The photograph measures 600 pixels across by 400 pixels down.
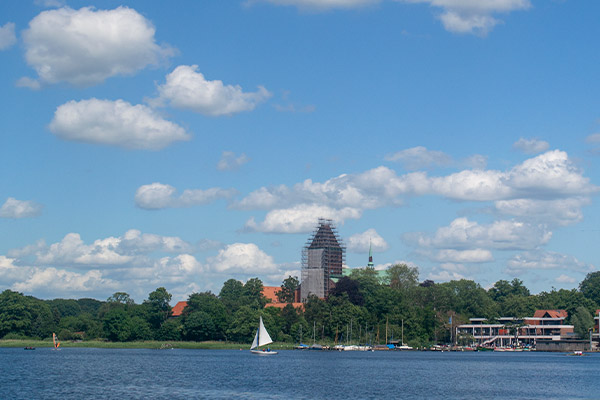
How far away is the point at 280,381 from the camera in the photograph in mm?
82000

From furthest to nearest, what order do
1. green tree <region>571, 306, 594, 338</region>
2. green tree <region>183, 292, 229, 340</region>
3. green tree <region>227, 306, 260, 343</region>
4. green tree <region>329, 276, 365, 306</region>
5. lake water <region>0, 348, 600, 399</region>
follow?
green tree <region>329, 276, 365, 306</region>
green tree <region>571, 306, 594, 338</region>
green tree <region>227, 306, 260, 343</region>
green tree <region>183, 292, 229, 340</region>
lake water <region>0, 348, 600, 399</region>

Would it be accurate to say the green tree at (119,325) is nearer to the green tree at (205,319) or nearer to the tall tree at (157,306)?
the tall tree at (157,306)

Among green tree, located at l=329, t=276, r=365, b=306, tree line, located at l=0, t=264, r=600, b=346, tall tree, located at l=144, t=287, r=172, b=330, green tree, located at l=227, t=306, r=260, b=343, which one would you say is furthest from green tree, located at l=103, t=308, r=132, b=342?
green tree, located at l=329, t=276, r=365, b=306

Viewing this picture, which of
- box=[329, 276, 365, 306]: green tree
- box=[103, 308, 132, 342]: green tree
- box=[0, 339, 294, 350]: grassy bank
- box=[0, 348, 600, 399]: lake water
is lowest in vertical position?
box=[0, 348, 600, 399]: lake water

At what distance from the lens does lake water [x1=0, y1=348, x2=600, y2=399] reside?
68438 mm

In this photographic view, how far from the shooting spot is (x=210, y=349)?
173 meters

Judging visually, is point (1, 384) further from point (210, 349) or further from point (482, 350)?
point (482, 350)

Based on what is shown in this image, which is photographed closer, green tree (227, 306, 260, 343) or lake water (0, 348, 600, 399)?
lake water (0, 348, 600, 399)

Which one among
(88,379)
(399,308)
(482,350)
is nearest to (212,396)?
(88,379)

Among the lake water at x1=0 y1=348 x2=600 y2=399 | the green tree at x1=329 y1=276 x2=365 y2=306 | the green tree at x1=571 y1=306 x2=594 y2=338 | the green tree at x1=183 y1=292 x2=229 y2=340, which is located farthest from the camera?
the green tree at x1=329 y1=276 x2=365 y2=306

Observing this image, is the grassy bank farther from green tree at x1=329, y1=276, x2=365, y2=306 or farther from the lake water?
the lake water

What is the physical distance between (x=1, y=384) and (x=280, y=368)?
41876mm

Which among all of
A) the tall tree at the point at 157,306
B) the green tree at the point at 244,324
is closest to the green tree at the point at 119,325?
the tall tree at the point at 157,306

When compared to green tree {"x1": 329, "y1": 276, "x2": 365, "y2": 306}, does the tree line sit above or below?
below
